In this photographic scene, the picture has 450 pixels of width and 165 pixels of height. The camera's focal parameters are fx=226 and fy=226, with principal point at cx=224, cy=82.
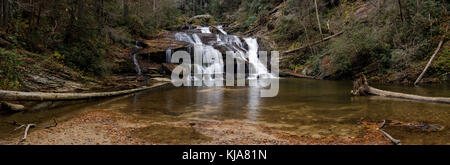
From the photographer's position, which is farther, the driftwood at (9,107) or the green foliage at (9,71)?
the green foliage at (9,71)

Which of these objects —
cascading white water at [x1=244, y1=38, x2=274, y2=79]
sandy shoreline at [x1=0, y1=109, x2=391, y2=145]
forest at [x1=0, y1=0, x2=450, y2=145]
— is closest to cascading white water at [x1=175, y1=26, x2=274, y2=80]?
cascading white water at [x1=244, y1=38, x2=274, y2=79]

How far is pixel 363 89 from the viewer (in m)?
8.85

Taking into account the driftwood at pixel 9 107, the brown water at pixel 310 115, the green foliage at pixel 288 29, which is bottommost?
the brown water at pixel 310 115

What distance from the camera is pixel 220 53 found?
70.7 ft

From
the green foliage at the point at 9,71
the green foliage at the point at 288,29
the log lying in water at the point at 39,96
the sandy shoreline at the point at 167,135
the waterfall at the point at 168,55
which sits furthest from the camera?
the green foliage at the point at 288,29

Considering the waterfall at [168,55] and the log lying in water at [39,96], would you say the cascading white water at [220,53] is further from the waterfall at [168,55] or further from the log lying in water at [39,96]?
the log lying in water at [39,96]

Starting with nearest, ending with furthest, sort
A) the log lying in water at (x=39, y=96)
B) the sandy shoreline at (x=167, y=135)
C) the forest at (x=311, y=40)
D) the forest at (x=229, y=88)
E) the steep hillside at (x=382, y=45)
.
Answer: the sandy shoreline at (x=167, y=135) < the forest at (x=229, y=88) < the log lying in water at (x=39, y=96) < the forest at (x=311, y=40) < the steep hillside at (x=382, y=45)

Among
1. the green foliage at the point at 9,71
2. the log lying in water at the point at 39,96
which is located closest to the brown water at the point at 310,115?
the log lying in water at the point at 39,96

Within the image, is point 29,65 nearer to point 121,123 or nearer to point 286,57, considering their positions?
point 121,123

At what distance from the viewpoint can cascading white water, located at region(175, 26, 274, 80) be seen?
67.2 feet

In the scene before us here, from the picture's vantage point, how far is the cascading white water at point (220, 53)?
20484 mm

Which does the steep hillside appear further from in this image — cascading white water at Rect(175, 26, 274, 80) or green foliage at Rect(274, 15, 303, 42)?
cascading white water at Rect(175, 26, 274, 80)

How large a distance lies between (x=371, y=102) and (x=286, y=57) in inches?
675

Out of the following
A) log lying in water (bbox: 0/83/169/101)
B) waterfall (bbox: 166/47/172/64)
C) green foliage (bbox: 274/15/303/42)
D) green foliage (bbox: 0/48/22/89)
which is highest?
green foliage (bbox: 274/15/303/42)
